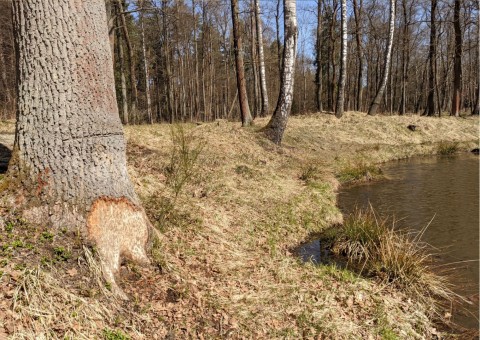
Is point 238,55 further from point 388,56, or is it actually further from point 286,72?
point 388,56

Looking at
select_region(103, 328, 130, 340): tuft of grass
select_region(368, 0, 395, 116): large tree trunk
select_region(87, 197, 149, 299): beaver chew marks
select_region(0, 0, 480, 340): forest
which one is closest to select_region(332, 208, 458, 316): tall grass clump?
select_region(0, 0, 480, 340): forest

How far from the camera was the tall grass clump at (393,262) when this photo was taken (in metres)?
3.93

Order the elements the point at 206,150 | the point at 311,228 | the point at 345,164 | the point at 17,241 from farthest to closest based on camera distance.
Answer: the point at 345,164 < the point at 206,150 < the point at 311,228 < the point at 17,241

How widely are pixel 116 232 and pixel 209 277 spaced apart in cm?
118

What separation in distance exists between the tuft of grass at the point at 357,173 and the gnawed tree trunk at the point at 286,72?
2.10 meters

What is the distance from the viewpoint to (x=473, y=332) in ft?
10.9

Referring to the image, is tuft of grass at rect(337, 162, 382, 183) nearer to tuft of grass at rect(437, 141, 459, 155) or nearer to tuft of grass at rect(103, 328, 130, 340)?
tuft of grass at rect(437, 141, 459, 155)

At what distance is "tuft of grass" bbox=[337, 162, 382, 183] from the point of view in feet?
31.2

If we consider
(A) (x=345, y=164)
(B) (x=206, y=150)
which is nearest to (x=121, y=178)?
(B) (x=206, y=150)

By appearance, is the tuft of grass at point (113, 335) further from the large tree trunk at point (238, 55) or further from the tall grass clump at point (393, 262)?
the large tree trunk at point (238, 55)

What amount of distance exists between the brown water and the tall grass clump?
25cm

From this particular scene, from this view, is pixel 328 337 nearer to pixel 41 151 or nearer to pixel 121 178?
pixel 121 178

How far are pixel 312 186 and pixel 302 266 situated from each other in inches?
141

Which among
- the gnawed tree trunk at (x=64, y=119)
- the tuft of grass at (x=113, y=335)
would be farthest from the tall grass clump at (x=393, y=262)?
the gnawed tree trunk at (x=64, y=119)
